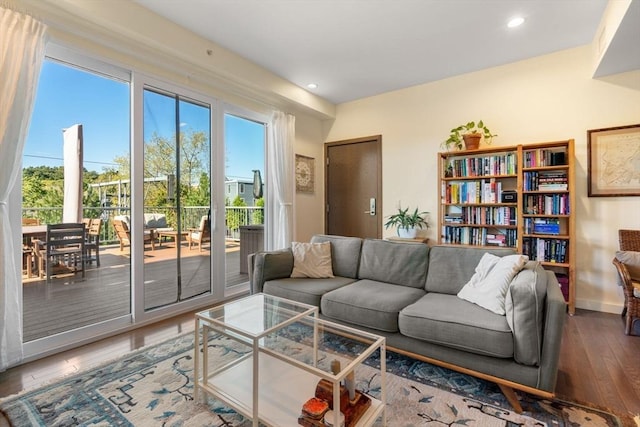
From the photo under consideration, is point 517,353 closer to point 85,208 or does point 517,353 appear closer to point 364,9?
point 364,9

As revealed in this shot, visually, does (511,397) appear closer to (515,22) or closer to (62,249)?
(515,22)

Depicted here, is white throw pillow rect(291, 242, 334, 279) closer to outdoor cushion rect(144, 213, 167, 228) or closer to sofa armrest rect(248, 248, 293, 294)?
sofa armrest rect(248, 248, 293, 294)

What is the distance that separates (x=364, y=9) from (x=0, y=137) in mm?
2806

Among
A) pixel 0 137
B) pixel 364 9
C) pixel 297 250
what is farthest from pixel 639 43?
pixel 0 137

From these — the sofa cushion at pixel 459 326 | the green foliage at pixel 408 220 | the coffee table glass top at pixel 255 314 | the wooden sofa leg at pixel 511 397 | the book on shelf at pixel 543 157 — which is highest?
the book on shelf at pixel 543 157

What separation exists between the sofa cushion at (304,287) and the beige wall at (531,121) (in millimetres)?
1955

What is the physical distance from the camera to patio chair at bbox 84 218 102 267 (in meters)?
2.66

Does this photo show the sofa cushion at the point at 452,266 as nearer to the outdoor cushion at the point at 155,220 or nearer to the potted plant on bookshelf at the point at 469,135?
the potted plant on bookshelf at the point at 469,135

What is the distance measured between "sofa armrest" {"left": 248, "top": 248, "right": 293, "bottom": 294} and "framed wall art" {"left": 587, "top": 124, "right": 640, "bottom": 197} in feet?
10.6

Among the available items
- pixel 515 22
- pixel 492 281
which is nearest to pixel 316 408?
pixel 492 281

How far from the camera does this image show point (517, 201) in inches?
130

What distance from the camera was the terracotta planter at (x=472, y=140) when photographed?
11.7ft

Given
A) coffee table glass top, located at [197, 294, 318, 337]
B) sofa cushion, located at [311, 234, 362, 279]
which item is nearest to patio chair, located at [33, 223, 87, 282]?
coffee table glass top, located at [197, 294, 318, 337]

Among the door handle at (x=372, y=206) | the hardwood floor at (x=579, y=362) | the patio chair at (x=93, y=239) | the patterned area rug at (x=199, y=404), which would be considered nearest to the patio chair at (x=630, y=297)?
the hardwood floor at (x=579, y=362)
